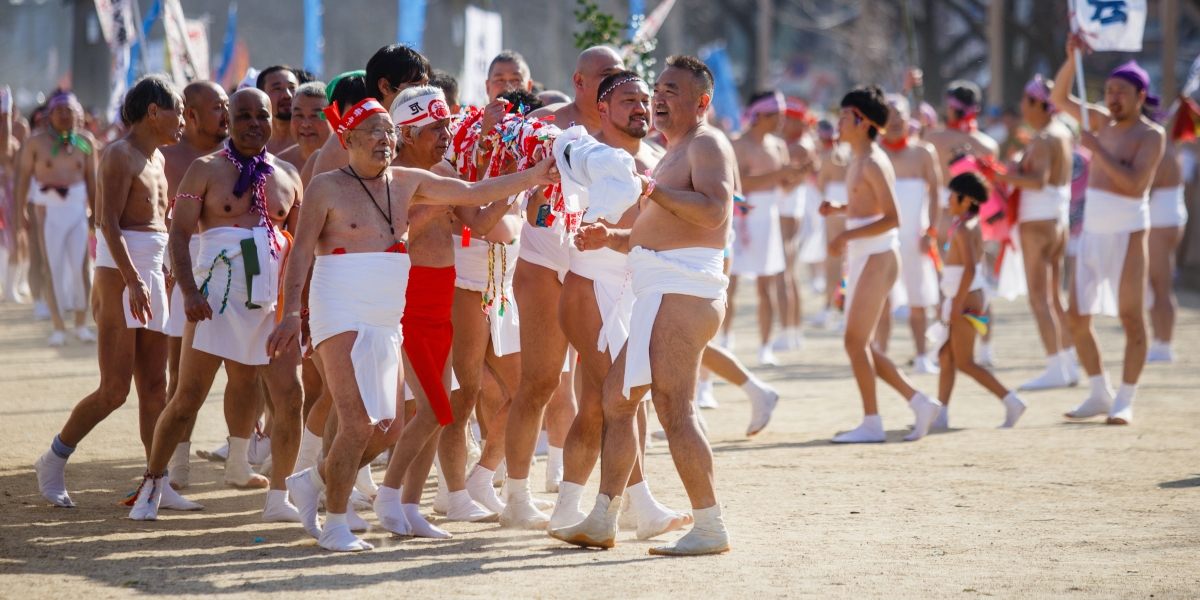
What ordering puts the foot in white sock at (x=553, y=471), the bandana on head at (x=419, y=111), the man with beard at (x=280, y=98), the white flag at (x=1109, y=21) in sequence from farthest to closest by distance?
1. the white flag at (x=1109, y=21)
2. the man with beard at (x=280, y=98)
3. the foot in white sock at (x=553, y=471)
4. the bandana on head at (x=419, y=111)

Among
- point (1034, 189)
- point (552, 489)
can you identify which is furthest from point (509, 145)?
point (1034, 189)

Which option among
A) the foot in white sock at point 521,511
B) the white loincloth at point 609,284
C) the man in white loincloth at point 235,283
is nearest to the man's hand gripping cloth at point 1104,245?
the white loincloth at point 609,284

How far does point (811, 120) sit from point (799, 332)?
3345 mm

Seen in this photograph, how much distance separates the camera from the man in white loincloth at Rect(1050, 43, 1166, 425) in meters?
9.01

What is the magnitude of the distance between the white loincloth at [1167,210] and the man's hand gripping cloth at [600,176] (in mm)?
7672

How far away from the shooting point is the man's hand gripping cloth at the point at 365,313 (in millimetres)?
5125

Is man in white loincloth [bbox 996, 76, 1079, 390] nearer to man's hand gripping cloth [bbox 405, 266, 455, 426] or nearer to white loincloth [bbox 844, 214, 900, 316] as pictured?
white loincloth [bbox 844, 214, 900, 316]

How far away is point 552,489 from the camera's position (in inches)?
273

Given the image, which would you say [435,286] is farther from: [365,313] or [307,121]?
[307,121]

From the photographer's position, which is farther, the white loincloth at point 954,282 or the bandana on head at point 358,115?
the white loincloth at point 954,282

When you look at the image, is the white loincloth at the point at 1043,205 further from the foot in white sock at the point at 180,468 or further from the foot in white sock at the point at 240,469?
the foot in white sock at the point at 180,468

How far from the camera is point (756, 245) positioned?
492 inches

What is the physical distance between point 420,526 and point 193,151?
253 centimetres

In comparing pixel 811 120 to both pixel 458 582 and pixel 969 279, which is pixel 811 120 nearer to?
pixel 969 279
